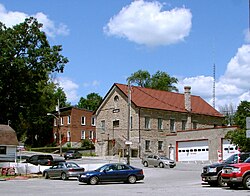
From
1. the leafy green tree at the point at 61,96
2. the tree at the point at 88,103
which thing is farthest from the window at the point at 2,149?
the tree at the point at 88,103

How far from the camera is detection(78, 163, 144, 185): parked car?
96.1 ft

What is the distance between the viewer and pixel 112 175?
29.5 meters

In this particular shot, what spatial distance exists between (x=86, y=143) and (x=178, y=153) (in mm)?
26309

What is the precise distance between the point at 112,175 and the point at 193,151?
106 ft

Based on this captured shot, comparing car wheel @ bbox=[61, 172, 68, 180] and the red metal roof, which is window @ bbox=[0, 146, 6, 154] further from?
car wheel @ bbox=[61, 172, 68, 180]

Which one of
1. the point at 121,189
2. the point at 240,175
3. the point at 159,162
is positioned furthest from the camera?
the point at 159,162

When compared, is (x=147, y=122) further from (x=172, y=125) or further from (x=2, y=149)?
(x=2, y=149)

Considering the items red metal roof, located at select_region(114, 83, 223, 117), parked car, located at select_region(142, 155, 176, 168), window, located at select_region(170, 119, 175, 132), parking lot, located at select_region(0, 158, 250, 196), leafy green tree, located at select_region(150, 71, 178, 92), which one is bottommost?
parking lot, located at select_region(0, 158, 250, 196)

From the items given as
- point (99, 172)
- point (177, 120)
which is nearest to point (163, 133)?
point (177, 120)

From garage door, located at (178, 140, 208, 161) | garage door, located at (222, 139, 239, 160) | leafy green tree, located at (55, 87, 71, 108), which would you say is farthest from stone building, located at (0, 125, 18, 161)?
leafy green tree, located at (55, 87, 71, 108)

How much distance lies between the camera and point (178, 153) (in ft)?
205

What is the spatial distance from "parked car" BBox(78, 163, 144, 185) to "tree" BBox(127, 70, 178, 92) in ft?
261

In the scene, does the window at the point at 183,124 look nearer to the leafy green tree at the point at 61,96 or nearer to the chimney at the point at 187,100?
the chimney at the point at 187,100

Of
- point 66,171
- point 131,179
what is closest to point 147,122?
point 66,171
